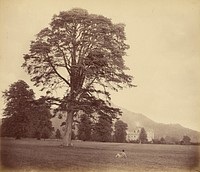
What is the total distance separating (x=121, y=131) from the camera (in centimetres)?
400

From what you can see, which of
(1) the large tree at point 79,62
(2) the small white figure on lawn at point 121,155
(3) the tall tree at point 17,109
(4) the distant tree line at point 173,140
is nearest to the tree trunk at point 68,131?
(1) the large tree at point 79,62

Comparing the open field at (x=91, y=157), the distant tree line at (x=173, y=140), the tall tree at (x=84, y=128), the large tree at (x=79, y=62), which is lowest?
the open field at (x=91, y=157)

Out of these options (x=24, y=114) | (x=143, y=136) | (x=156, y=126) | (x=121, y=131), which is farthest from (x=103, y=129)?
(x=24, y=114)

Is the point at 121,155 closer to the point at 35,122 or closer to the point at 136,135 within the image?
the point at 136,135

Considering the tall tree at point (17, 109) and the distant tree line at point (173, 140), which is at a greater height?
the tall tree at point (17, 109)

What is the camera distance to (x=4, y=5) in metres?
4.02

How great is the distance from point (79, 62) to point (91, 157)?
2.91 feet

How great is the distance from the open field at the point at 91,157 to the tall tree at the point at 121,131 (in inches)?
2.0

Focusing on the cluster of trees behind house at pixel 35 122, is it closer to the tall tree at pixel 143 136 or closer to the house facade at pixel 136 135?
the house facade at pixel 136 135

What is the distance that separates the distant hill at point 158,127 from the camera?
4.00 metres

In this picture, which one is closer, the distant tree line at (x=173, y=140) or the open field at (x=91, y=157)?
the open field at (x=91, y=157)

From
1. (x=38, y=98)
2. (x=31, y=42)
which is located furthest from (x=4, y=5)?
(x=38, y=98)

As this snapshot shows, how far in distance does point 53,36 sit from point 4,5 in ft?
1.76

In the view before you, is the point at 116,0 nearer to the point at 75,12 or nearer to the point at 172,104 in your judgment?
the point at 75,12
